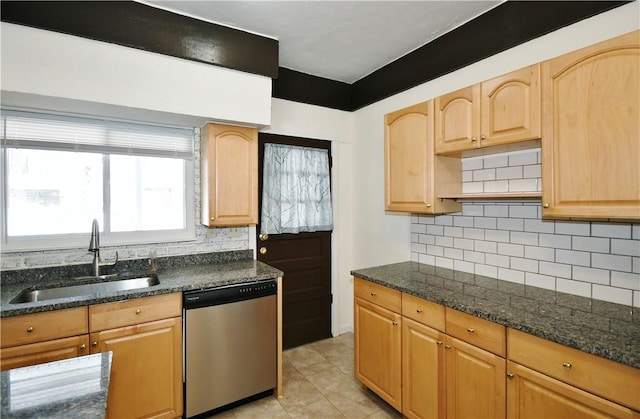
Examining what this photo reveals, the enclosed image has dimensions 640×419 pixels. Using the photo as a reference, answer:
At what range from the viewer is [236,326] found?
7.38 ft

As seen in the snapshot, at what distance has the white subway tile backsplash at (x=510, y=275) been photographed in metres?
2.14

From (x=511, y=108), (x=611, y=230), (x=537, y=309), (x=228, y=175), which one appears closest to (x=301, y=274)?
(x=228, y=175)

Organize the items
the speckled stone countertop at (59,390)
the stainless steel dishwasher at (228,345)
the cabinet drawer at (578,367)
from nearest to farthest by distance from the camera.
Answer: the speckled stone countertop at (59,390) < the cabinet drawer at (578,367) < the stainless steel dishwasher at (228,345)

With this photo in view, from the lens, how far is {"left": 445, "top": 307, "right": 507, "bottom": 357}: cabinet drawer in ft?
5.28

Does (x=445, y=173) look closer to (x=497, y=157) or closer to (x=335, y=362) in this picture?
(x=497, y=157)

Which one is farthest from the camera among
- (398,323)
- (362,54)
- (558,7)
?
(362,54)

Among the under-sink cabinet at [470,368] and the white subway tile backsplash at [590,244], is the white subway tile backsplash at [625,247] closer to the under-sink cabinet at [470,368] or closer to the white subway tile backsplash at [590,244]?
the white subway tile backsplash at [590,244]

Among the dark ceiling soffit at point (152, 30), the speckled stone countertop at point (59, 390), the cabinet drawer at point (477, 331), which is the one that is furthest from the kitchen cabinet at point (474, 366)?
the dark ceiling soffit at point (152, 30)

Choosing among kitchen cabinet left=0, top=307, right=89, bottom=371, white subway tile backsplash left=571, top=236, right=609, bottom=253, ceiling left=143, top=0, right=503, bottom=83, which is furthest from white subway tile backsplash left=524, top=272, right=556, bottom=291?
kitchen cabinet left=0, top=307, right=89, bottom=371

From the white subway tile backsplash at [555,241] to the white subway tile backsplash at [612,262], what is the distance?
14cm

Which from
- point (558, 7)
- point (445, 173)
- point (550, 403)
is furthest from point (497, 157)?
point (550, 403)

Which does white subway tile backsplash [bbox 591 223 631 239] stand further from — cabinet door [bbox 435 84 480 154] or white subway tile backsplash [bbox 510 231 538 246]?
cabinet door [bbox 435 84 480 154]

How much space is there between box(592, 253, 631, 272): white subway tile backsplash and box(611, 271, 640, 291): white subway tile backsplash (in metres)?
0.03

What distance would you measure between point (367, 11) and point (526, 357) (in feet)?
7.39
